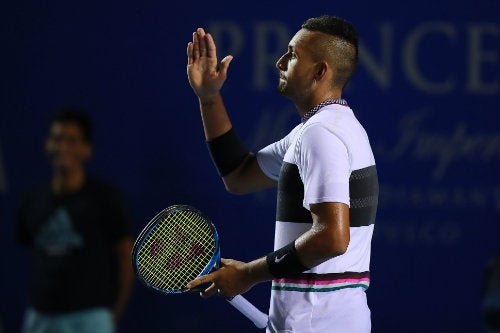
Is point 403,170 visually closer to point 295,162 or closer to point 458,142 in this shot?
point 458,142

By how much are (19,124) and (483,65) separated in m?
2.74

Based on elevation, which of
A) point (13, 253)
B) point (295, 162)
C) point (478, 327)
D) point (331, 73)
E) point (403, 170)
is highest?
point (331, 73)

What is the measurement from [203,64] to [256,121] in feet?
8.60

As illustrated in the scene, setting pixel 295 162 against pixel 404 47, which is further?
pixel 404 47

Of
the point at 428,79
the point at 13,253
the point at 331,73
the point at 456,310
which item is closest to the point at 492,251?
the point at 456,310

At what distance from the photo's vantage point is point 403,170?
593 centimetres

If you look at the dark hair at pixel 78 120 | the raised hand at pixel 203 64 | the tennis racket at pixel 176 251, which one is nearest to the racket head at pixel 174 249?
the tennis racket at pixel 176 251

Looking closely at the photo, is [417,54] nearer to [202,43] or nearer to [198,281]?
[202,43]

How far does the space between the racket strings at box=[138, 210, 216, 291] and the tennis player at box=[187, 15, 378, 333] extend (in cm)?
17

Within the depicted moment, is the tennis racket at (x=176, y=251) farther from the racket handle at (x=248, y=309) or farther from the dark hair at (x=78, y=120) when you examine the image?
the dark hair at (x=78, y=120)

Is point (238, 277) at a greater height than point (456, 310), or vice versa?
point (238, 277)

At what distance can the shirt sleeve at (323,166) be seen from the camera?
8.55 ft

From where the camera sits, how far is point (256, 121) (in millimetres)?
5828

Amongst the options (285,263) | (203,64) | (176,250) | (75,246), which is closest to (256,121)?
(75,246)
